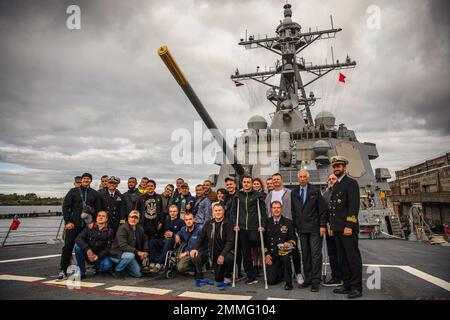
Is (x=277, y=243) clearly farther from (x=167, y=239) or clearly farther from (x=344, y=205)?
(x=167, y=239)

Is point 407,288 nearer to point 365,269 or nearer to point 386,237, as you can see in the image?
point 365,269

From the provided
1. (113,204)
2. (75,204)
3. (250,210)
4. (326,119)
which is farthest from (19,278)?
(326,119)

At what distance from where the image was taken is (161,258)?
4.89 m

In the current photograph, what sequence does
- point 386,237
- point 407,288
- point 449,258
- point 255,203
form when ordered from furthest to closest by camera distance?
point 386,237 → point 449,258 → point 255,203 → point 407,288

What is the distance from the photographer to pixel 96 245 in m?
4.57

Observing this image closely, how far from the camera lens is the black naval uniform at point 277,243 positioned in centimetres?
415

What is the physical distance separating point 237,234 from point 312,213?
1.27 m

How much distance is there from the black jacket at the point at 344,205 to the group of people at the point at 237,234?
0.01 m

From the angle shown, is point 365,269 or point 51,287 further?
point 365,269

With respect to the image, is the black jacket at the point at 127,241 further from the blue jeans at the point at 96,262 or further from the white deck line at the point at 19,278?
the white deck line at the point at 19,278

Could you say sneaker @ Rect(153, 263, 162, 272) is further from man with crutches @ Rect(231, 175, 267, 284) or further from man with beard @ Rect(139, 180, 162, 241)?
man with crutches @ Rect(231, 175, 267, 284)

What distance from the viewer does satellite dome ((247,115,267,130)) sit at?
1623 centimetres
